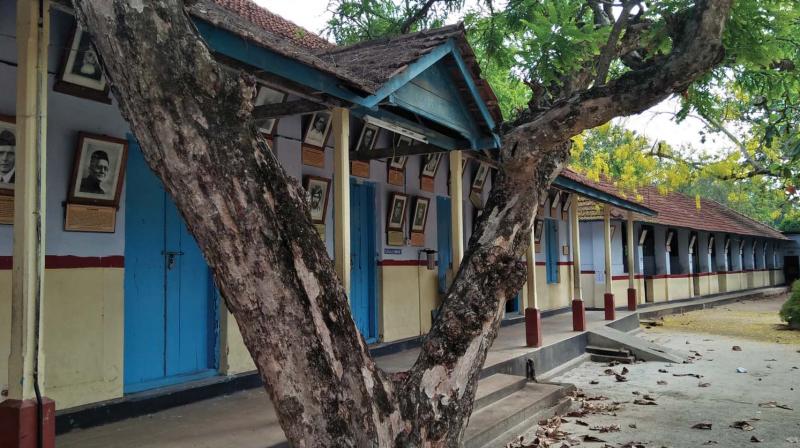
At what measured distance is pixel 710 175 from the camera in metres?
15.3

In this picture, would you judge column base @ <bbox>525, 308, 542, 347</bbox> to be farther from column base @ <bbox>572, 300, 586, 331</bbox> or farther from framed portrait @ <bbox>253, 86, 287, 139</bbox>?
framed portrait @ <bbox>253, 86, 287, 139</bbox>

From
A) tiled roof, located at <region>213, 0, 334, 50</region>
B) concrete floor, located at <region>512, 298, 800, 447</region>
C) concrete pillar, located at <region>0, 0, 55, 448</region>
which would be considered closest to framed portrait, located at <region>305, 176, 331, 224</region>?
tiled roof, located at <region>213, 0, 334, 50</region>

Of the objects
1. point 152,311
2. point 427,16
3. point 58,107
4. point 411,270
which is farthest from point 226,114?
point 411,270

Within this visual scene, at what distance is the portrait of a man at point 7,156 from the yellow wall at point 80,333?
2.14 feet

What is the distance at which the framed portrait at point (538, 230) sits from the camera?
1309 centimetres

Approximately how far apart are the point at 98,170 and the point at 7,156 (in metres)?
0.76

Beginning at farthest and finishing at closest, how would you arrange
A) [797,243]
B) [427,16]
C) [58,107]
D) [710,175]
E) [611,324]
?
1. [797,243]
2. [710,175]
3. [611,324]
4. [427,16]
5. [58,107]

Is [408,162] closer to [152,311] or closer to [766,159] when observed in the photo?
[152,311]

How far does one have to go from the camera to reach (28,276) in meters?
3.41

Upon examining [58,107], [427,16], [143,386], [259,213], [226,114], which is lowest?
[143,386]

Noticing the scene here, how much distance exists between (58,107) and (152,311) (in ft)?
6.60

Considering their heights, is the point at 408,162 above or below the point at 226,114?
above

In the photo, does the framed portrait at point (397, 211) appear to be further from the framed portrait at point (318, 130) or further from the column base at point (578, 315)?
the column base at point (578, 315)

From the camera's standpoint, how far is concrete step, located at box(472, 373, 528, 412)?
22.7 ft
